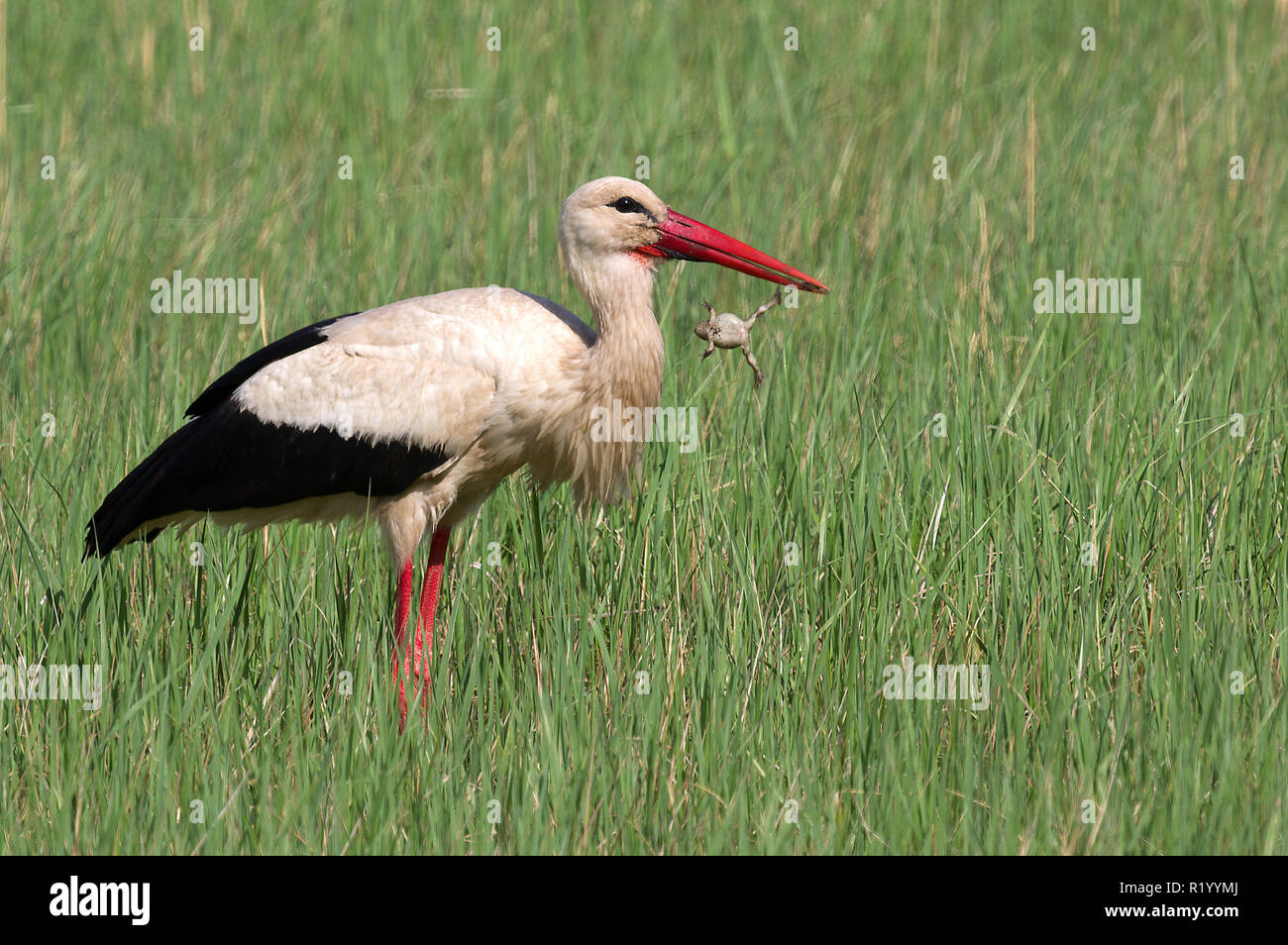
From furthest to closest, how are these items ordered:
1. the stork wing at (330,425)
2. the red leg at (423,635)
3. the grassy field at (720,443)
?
the stork wing at (330,425)
the red leg at (423,635)
the grassy field at (720,443)

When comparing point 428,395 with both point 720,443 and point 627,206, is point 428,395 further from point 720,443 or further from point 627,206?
point 720,443

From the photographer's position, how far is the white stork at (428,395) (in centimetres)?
437

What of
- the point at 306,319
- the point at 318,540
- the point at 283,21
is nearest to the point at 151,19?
the point at 283,21

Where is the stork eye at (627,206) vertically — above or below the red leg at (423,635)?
above

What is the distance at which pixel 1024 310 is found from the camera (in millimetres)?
6020

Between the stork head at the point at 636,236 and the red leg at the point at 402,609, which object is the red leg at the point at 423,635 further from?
the stork head at the point at 636,236

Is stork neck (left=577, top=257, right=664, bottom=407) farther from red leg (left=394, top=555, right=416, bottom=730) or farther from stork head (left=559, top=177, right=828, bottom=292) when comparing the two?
red leg (left=394, top=555, right=416, bottom=730)

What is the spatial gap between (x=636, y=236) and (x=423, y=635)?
1.27 metres

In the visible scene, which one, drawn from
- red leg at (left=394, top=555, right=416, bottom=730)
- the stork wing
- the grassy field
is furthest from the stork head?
red leg at (left=394, top=555, right=416, bottom=730)

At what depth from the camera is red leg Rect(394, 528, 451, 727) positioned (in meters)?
4.26

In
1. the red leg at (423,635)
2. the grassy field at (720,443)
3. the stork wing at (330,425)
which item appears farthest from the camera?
the stork wing at (330,425)

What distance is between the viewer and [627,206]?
441 centimetres

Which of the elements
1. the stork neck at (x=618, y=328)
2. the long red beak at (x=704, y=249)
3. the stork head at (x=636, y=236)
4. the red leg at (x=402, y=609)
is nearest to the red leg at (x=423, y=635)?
the red leg at (x=402, y=609)
